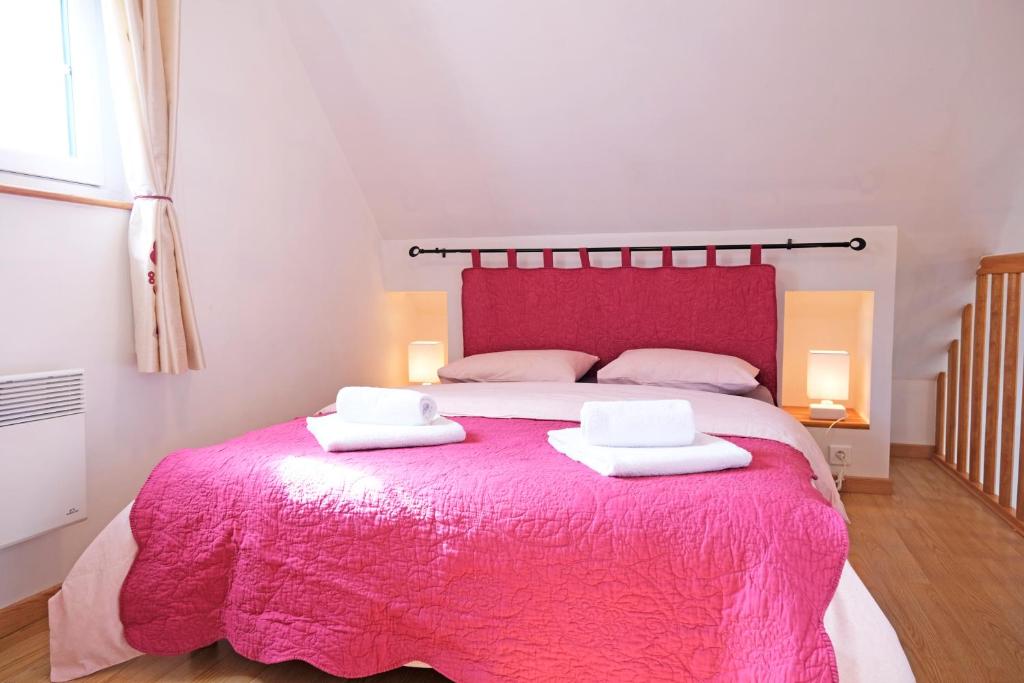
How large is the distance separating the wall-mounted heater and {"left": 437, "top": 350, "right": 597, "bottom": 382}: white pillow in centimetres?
152

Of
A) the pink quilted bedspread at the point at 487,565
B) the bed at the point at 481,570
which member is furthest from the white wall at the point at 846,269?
the pink quilted bedspread at the point at 487,565

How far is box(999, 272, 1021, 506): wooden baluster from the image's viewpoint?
2689 millimetres

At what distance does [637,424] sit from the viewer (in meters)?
1.69

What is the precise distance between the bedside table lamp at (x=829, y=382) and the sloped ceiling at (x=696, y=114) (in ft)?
1.65

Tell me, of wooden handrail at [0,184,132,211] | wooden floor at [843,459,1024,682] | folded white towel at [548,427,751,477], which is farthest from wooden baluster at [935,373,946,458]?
wooden handrail at [0,184,132,211]

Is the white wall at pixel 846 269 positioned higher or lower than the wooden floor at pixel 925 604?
higher

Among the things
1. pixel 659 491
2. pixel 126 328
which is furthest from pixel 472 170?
pixel 659 491

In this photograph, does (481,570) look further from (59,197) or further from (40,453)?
(59,197)

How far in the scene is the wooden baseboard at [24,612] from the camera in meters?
1.89

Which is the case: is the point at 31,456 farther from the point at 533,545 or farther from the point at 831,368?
the point at 831,368

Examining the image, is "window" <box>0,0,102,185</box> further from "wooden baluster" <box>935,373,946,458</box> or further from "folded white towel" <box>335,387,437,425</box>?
"wooden baluster" <box>935,373,946,458</box>

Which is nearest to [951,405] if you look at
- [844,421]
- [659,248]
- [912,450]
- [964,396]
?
[964,396]

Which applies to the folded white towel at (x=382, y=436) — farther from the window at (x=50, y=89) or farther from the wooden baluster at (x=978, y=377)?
the wooden baluster at (x=978, y=377)

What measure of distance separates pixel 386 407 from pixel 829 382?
7.12 ft
